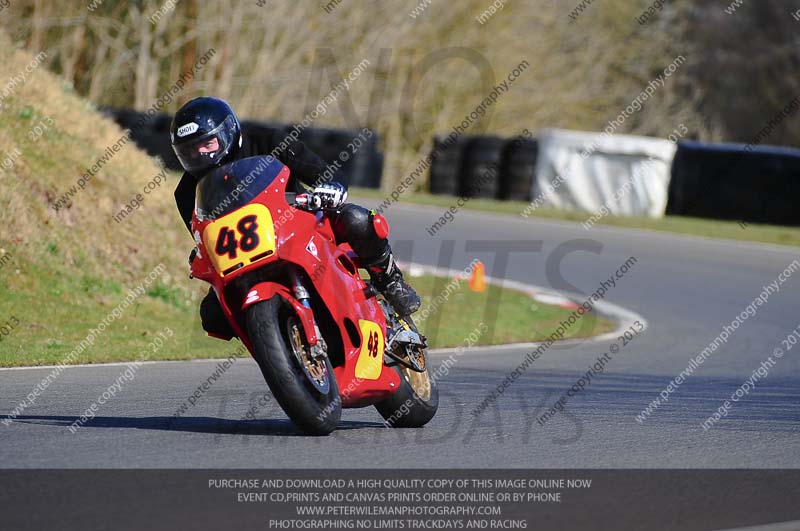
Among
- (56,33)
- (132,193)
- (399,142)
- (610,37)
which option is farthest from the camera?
(610,37)

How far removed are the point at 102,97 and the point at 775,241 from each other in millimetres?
13293

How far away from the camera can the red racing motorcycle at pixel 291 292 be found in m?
5.78

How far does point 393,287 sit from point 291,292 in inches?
37.0

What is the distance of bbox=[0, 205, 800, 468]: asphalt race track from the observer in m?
5.69

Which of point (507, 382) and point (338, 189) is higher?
point (338, 189)

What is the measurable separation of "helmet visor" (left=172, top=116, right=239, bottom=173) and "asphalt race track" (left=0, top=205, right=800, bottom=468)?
1.28 meters

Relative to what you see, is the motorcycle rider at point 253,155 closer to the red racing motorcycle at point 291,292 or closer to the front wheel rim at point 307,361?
the red racing motorcycle at point 291,292

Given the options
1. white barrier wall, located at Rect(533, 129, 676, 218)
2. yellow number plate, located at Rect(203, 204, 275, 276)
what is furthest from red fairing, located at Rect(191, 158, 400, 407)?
white barrier wall, located at Rect(533, 129, 676, 218)
